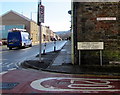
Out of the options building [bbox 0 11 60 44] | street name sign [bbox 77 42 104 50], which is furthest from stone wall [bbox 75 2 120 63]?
building [bbox 0 11 60 44]

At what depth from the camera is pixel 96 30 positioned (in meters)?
14.0

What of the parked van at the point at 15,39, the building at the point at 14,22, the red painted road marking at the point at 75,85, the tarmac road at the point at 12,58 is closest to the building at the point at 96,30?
the tarmac road at the point at 12,58

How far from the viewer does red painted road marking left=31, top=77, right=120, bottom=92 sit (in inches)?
305

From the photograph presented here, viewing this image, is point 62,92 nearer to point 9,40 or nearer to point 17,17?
point 9,40

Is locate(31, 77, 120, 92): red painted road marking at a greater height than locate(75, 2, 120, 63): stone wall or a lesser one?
lesser

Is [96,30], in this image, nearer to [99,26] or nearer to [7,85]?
[99,26]

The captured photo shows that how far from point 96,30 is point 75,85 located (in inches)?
245

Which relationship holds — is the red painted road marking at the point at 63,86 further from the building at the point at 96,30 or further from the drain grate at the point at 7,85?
the building at the point at 96,30

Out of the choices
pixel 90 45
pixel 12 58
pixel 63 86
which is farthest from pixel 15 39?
pixel 63 86

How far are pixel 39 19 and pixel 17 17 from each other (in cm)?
6413

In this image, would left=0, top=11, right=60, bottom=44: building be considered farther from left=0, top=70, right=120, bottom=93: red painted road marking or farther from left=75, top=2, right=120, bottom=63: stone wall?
left=0, top=70, right=120, bottom=93: red painted road marking

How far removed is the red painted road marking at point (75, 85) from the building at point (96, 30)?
4.48 meters

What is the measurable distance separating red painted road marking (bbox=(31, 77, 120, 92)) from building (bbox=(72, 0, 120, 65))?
4483 mm

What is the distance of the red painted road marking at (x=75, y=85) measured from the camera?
774 cm
